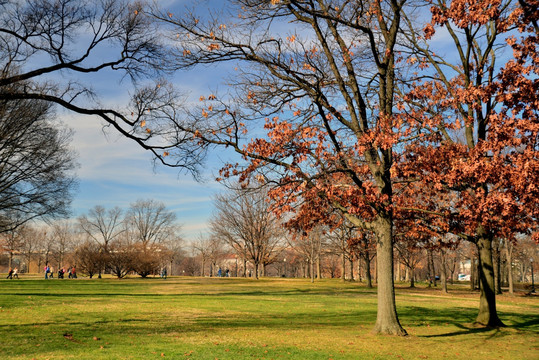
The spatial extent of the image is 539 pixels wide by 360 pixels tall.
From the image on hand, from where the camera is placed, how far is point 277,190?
543 inches

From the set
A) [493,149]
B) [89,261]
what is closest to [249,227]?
[89,261]

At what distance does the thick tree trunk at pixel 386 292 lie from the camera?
42.7 feet

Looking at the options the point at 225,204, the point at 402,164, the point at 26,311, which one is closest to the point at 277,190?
the point at 402,164

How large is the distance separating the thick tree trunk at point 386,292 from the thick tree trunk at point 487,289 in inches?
194

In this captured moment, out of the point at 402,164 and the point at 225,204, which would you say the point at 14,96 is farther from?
the point at 225,204

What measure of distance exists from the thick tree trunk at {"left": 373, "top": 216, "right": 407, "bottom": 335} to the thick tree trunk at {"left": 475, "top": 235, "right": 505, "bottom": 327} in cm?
494

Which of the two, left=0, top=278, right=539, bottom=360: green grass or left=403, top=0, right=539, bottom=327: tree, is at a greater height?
left=403, top=0, right=539, bottom=327: tree

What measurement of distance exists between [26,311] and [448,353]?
14621mm

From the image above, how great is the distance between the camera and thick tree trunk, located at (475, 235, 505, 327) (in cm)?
1605

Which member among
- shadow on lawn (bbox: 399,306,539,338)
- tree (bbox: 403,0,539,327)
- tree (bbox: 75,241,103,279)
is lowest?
shadow on lawn (bbox: 399,306,539,338)

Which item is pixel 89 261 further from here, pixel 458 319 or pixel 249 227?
pixel 458 319

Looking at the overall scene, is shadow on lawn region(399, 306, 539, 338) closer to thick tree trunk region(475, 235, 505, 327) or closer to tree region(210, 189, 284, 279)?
thick tree trunk region(475, 235, 505, 327)

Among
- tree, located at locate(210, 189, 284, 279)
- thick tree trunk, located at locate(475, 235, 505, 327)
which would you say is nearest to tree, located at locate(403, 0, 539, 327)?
thick tree trunk, located at locate(475, 235, 505, 327)

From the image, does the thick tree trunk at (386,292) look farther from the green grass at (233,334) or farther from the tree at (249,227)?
the tree at (249,227)
